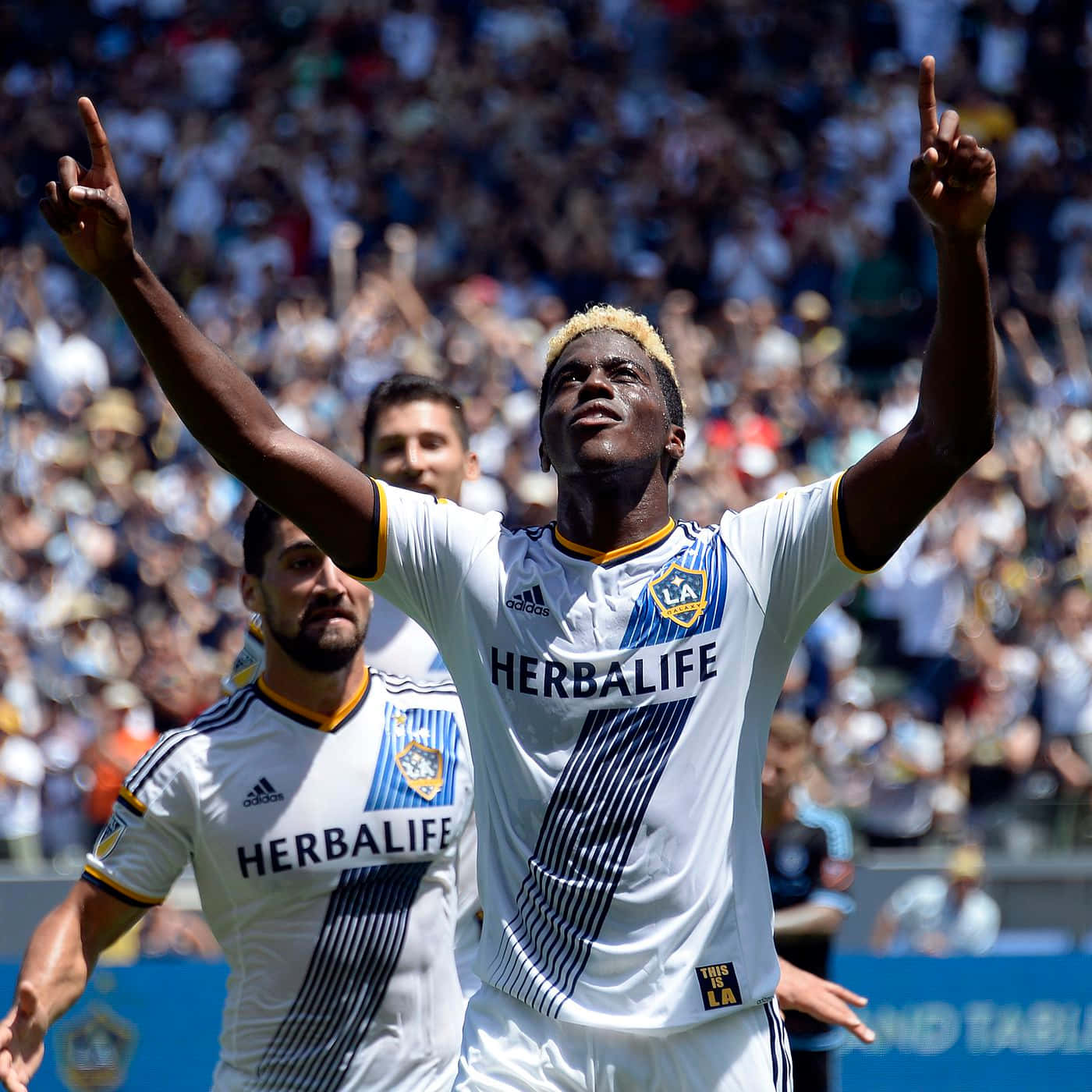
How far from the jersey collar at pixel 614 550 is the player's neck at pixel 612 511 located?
1 cm

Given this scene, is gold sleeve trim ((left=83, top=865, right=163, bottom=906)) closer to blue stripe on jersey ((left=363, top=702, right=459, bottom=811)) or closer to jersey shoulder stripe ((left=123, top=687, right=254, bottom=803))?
jersey shoulder stripe ((left=123, top=687, right=254, bottom=803))

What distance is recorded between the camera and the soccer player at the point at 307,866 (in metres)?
4.69

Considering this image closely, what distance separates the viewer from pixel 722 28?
60.0 feet

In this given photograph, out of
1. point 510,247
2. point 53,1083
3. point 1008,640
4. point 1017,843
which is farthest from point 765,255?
point 53,1083

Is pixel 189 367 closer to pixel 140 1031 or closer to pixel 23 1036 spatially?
pixel 23 1036

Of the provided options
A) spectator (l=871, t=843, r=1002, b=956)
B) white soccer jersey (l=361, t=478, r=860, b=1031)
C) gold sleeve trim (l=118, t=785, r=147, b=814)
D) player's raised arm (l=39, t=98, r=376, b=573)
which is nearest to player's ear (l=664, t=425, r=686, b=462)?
white soccer jersey (l=361, t=478, r=860, b=1031)

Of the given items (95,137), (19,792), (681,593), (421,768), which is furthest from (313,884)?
(19,792)

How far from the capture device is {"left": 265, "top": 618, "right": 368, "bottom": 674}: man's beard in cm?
481

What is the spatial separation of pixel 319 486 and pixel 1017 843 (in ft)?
26.7

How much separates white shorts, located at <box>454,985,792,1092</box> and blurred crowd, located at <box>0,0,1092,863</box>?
7464mm

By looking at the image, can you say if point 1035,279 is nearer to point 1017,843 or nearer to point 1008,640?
point 1008,640

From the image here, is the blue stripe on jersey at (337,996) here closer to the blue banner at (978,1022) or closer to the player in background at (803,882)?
the player in background at (803,882)

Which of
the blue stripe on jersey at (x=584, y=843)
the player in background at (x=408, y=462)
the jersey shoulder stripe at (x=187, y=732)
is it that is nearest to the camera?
the blue stripe on jersey at (x=584, y=843)

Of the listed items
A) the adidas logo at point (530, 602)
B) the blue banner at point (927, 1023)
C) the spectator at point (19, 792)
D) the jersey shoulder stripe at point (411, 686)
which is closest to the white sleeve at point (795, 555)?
the adidas logo at point (530, 602)
